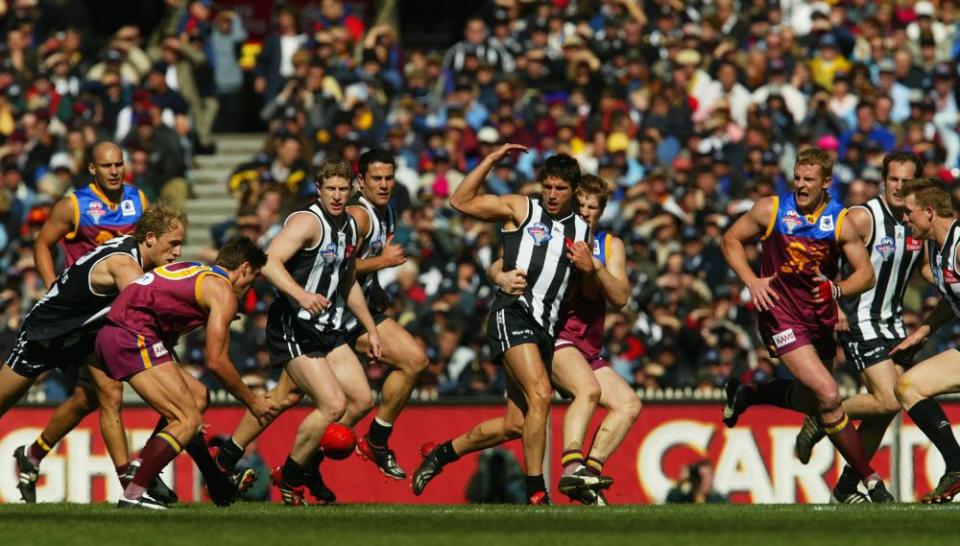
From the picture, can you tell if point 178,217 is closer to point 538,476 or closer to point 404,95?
point 538,476

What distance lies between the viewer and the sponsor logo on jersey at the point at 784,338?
584 inches

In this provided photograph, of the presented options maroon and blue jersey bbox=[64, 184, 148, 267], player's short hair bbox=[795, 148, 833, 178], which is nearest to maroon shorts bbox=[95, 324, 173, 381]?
maroon and blue jersey bbox=[64, 184, 148, 267]

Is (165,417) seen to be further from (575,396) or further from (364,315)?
(575,396)

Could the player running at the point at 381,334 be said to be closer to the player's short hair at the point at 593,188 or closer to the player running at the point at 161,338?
the player running at the point at 161,338

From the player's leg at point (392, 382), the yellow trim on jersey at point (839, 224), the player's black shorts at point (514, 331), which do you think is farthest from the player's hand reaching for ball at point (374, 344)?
the yellow trim on jersey at point (839, 224)

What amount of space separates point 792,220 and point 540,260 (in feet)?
6.13

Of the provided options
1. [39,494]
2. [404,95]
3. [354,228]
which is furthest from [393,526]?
[404,95]

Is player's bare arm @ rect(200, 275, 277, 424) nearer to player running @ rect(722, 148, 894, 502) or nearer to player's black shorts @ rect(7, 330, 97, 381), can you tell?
player's black shorts @ rect(7, 330, 97, 381)

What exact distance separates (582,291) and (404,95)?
35.0 feet

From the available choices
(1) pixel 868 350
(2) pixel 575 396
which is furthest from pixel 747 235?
(2) pixel 575 396

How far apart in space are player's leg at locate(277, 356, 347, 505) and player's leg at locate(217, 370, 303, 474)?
0.87 feet

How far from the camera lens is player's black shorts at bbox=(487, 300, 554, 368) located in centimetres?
1477

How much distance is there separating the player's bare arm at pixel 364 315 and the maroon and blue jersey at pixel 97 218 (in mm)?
1869

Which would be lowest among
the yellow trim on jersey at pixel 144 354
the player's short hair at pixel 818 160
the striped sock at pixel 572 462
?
the striped sock at pixel 572 462
